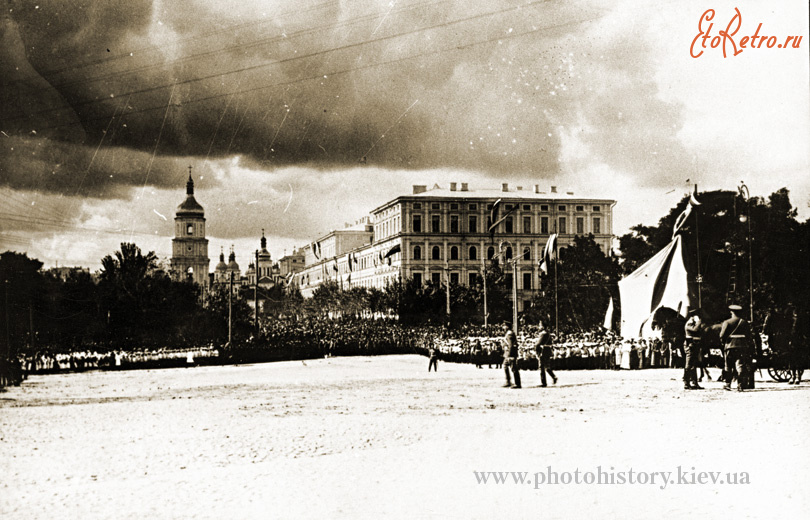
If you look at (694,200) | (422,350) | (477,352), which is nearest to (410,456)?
(694,200)

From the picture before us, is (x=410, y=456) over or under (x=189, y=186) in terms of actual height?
under

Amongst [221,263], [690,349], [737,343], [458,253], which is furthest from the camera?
[458,253]

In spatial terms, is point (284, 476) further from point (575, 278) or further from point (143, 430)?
point (575, 278)

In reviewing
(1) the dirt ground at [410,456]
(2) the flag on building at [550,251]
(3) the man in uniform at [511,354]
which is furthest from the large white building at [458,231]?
(1) the dirt ground at [410,456]

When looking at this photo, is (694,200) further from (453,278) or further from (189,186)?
(453,278)

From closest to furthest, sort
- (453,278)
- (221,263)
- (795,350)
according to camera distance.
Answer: (795,350) < (221,263) < (453,278)

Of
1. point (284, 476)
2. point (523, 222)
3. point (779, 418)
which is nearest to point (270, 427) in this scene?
point (284, 476)

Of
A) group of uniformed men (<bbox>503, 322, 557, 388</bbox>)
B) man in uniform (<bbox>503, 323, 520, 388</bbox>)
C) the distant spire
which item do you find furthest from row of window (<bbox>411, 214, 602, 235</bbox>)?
the distant spire

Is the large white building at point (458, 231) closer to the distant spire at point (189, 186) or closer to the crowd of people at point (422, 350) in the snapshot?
the crowd of people at point (422, 350)
